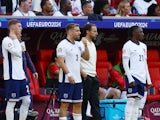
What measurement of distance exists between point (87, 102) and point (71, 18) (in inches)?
68.3

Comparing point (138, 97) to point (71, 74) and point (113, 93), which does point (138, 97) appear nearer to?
point (113, 93)

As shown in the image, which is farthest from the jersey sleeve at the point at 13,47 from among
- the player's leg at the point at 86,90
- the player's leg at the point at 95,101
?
the player's leg at the point at 95,101

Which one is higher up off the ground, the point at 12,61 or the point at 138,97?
the point at 12,61

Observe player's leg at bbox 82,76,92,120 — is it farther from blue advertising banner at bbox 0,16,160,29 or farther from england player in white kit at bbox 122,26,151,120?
blue advertising banner at bbox 0,16,160,29

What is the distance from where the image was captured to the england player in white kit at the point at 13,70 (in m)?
13.0

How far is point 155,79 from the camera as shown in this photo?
1625cm

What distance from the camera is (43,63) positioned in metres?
15.5

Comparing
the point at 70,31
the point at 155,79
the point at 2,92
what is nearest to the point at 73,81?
the point at 70,31

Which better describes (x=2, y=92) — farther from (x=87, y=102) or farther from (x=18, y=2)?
(x=18, y=2)

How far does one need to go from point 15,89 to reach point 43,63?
2516 millimetres

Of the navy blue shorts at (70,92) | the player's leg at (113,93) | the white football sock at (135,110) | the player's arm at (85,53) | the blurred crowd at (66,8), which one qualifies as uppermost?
the blurred crowd at (66,8)

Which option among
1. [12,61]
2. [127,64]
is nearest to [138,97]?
[127,64]

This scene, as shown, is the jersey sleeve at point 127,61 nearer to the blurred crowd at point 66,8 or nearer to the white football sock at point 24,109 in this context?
the blurred crowd at point 66,8

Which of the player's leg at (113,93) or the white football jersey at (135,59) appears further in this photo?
the player's leg at (113,93)
